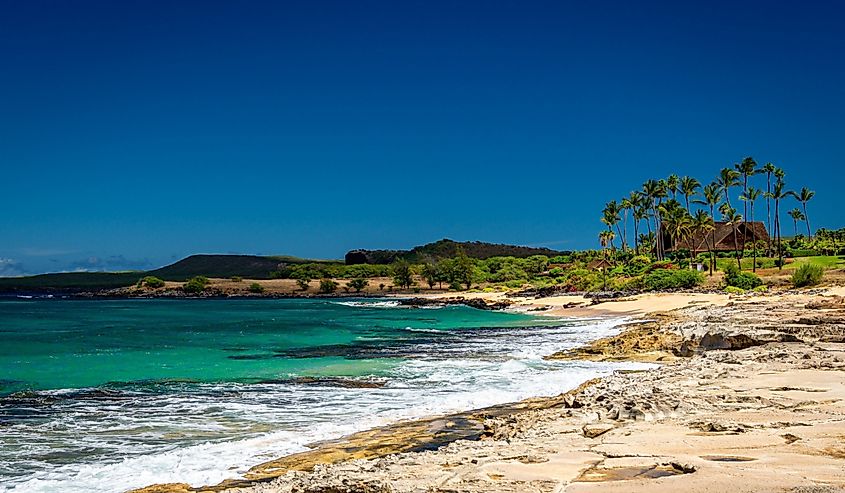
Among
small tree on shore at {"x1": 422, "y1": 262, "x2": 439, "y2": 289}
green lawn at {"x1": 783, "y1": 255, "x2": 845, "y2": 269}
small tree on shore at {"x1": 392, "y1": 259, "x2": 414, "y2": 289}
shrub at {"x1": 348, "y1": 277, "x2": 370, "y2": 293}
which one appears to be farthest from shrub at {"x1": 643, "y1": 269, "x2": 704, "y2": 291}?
shrub at {"x1": 348, "y1": 277, "x2": 370, "y2": 293}

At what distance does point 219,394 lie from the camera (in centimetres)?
1627

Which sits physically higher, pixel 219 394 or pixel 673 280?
pixel 673 280

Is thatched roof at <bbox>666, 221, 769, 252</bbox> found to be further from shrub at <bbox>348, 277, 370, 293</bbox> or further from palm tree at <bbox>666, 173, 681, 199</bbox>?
shrub at <bbox>348, 277, 370, 293</bbox>

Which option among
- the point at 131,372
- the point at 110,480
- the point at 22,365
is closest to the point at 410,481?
the point at 110,480

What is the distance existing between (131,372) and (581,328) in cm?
2325

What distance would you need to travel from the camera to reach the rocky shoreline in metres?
6.18

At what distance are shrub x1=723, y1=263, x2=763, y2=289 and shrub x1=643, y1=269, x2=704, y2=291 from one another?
274 cm

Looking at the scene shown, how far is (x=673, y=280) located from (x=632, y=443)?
5989cm

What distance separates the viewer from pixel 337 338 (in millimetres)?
33906

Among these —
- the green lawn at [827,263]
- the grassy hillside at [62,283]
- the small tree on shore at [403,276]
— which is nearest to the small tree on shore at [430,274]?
the small tree on shore at [403,276]

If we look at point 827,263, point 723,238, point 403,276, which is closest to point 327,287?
point 403,276

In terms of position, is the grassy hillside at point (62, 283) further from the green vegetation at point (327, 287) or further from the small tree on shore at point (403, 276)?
the small tree on shore at point (403, 276)

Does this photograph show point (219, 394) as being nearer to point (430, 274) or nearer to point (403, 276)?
point (430, 274)

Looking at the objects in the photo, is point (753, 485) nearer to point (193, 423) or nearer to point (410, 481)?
point (410, 481)
